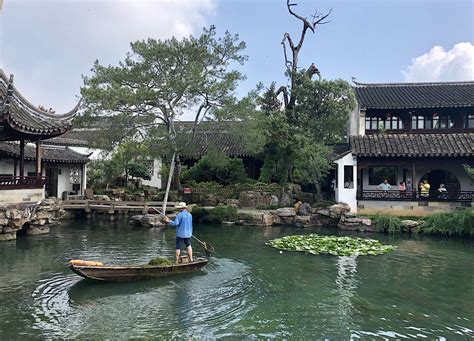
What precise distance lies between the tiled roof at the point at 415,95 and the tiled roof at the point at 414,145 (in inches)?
65.7

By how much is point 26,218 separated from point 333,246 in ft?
35.4

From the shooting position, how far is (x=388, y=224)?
60.1ft

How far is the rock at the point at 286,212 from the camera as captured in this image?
66.9 feet

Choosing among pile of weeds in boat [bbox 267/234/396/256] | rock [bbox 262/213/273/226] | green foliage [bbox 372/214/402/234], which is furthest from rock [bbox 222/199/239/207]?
pile of weeds in boat [bbox 267/234/396/256]

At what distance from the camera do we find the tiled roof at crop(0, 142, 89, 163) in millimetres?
19595

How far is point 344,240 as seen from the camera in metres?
14.9

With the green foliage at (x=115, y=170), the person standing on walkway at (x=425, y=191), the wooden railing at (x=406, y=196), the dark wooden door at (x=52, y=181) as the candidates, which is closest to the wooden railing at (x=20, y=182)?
the green foliage at (x=115, y=170)

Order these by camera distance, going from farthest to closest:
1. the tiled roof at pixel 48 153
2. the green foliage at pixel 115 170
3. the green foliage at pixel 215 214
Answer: the green foliage at pixel 115 170
the green foliage at pixel 215 214
the tiled roof at pixel 48 153

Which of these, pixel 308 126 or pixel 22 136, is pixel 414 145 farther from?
pixel 22 136

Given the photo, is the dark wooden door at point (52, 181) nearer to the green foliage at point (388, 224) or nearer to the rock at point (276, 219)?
the rock at point (276, 219)

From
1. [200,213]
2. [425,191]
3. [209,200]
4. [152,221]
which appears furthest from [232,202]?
[425,191]

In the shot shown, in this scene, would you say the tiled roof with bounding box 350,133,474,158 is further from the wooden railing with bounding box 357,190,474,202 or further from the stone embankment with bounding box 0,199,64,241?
the stone embankment with bounding box 0,199,64,241

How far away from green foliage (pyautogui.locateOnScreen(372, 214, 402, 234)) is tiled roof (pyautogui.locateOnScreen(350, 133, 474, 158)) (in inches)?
131

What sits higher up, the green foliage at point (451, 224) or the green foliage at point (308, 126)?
the green foliage at point (308, 126)
